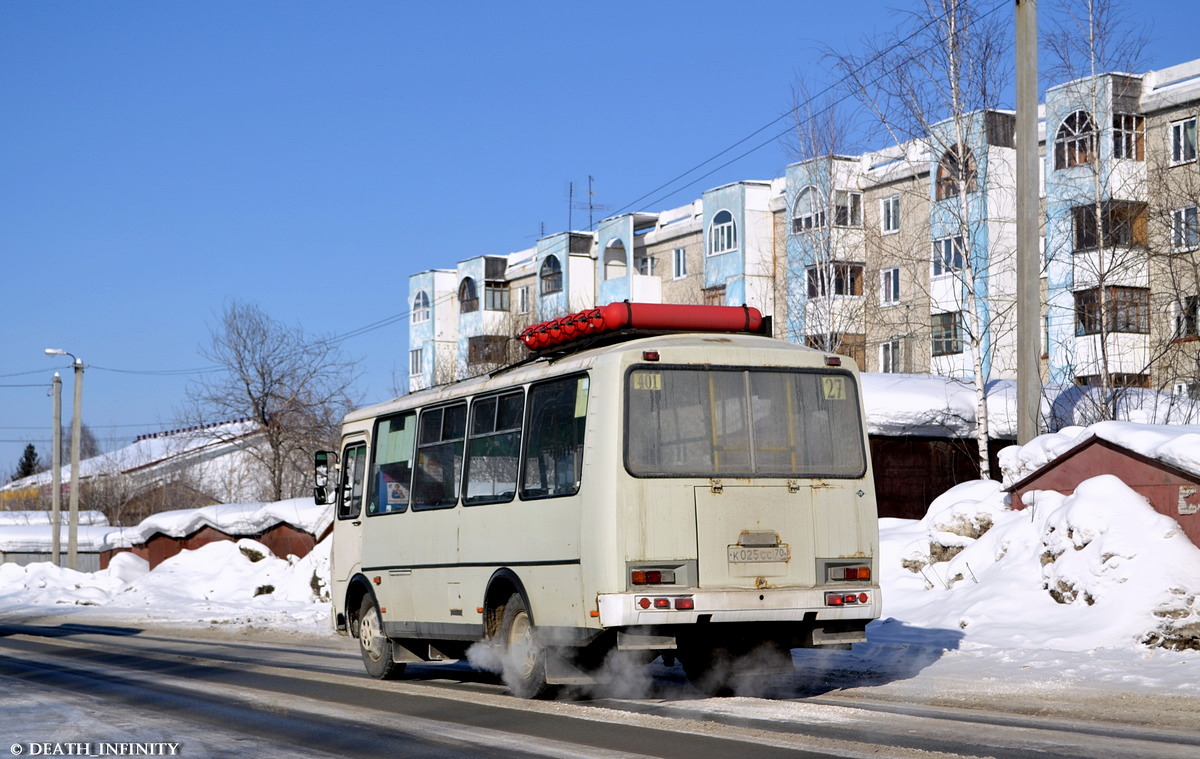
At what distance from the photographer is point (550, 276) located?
68000mm

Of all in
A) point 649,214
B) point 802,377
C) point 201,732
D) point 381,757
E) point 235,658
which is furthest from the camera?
point 649,214

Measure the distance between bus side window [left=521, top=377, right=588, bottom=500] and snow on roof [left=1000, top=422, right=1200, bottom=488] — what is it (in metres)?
7.29

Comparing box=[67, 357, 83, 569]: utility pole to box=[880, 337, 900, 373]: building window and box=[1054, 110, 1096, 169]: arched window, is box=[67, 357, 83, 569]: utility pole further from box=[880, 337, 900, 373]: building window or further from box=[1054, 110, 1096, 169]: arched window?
box=[1054, 110, 1096, 169]: arched window

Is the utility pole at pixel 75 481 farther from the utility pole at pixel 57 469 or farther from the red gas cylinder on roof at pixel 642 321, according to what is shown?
the red gas cylinder on roof at pixel 642 321

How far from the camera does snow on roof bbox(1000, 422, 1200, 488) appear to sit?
49.6ft

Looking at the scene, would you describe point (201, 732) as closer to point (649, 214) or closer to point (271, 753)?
point (271, 753)

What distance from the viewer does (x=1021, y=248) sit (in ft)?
61.5

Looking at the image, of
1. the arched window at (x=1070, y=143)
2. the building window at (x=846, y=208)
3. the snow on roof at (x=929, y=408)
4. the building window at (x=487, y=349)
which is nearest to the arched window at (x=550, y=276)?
the building window at (x=487, y=349)

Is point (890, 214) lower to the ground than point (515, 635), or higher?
higher

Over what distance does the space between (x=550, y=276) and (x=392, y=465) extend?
175ft

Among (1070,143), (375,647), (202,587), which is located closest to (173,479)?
(202,587)

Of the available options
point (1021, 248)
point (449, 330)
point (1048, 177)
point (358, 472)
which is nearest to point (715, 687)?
point (358, 472)

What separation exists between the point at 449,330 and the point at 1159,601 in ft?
206

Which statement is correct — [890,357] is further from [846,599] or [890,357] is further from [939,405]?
[846,599]
